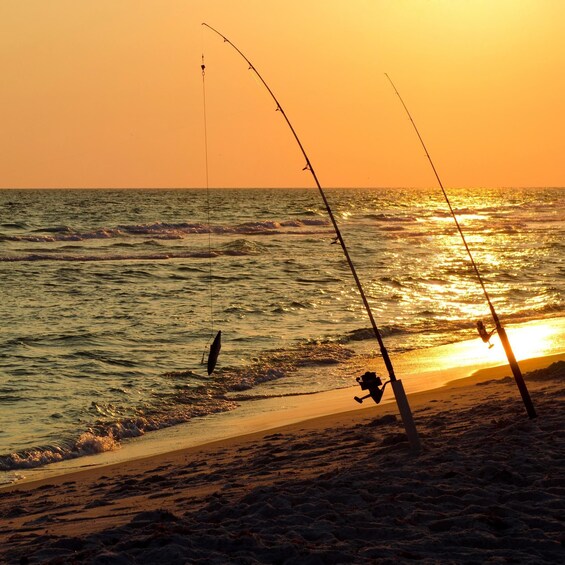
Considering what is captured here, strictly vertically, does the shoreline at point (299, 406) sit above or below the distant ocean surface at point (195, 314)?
below

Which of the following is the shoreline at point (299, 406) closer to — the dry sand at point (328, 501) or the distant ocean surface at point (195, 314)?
the distant ocean surface at point (195, 314)

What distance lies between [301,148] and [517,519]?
4125mm

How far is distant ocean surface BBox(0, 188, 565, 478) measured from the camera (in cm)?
1202

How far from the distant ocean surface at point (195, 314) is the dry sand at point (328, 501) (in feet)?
7.72

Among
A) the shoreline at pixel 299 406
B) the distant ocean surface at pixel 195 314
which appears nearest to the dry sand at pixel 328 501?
the shoreline at pixel 299 406

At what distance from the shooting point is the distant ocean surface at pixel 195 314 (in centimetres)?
1202

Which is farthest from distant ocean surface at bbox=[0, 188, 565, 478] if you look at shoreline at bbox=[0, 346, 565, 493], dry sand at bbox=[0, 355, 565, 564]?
dry sand at bbox=[0, 355, 565, 564]

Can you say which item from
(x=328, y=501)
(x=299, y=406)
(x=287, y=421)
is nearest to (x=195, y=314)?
(x=299, y=406)

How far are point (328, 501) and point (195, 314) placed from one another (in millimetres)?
14835

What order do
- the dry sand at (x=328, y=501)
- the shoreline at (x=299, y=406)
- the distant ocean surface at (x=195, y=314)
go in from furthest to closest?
the distant ocean surface at (x=195, y=314)
the shoreline at (x=299, y=406)
the dry sand at (x=328, y=501)

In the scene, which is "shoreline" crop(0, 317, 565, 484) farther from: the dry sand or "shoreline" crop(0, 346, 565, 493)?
the dry sand

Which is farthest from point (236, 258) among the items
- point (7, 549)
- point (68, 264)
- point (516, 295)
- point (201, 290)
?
point (7, 549)

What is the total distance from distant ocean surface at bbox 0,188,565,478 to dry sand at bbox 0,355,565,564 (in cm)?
235

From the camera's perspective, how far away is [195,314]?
67.8ft
